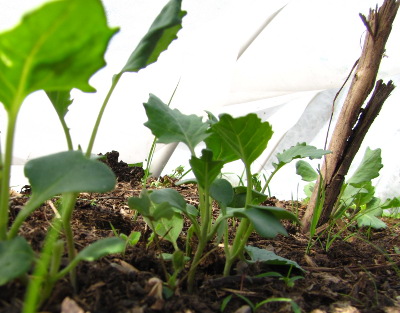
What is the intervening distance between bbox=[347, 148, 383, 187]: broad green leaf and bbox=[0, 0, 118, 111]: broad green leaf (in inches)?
51.9

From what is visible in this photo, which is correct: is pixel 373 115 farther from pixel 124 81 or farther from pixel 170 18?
pixel 124 81

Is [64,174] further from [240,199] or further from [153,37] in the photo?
[240,199]

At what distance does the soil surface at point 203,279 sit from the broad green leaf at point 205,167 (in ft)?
0.64

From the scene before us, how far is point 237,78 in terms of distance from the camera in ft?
8.65

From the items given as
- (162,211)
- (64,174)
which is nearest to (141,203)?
(162,211)

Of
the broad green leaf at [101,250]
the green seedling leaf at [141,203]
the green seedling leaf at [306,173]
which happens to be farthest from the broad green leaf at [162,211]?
the green seedling leaf at [306,173]

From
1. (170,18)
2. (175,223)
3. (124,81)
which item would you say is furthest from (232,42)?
(170,18)

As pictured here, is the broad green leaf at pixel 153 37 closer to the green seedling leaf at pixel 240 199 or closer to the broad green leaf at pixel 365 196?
the green seedling leaf at pixel 240 199

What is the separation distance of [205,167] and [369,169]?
1.06 meters

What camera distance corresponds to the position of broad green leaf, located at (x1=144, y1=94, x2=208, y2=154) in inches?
34.0

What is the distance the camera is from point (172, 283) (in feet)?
2.44

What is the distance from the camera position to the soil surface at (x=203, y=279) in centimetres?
64

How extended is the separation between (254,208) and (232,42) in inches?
75.4

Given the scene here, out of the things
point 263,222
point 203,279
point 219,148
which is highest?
point 219,148
